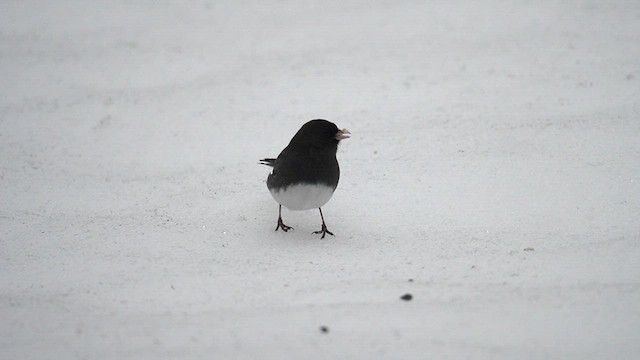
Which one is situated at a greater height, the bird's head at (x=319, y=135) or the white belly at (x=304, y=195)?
the bird's head at (x=319, y=135)

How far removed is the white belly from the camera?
8.70ft

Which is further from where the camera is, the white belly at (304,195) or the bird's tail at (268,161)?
the bird's tail at (268,161)

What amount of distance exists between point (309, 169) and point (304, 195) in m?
0.13

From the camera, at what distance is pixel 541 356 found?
6.40 feet

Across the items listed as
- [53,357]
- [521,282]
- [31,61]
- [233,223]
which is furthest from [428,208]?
[31,61]

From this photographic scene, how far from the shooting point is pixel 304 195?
8.73 feet

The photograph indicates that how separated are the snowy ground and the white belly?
0.23 metres

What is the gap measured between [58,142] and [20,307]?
65.4 inches

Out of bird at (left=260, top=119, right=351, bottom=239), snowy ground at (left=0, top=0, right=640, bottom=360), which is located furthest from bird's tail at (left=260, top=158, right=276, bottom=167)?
bird at (left=260, top=119, right=351, bottom=239)

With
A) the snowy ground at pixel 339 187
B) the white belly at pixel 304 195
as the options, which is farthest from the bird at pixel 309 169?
the snowy ground at pixel 339 187

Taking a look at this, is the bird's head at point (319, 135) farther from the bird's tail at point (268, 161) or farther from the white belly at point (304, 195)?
the bird's tail at point (268, 161)

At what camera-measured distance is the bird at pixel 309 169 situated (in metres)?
2.66

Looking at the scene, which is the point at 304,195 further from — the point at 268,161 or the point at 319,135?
the point at 268,161

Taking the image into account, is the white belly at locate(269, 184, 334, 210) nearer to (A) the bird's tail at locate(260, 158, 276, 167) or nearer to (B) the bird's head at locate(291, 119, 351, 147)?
(B) the bird's head at locate(291, 119, 351, 147)
